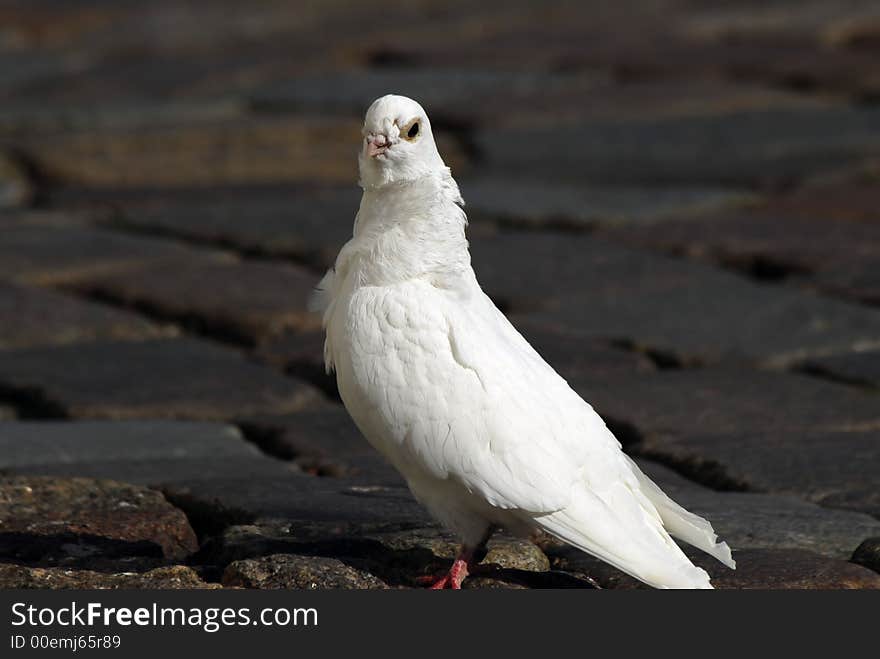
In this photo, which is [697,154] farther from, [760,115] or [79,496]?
[79,496]

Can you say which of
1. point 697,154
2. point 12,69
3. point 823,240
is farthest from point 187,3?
point 823,240

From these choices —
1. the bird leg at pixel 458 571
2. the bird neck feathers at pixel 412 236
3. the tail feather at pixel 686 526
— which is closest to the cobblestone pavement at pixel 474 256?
the bird leg at pixel 458 571

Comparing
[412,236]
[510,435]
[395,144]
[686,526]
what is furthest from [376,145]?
[686,526]

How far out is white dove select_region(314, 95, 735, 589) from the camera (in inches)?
134

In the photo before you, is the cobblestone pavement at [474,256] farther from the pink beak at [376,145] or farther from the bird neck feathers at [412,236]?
the pink beak at [376,145]

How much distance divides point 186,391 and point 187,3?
31.1 feet

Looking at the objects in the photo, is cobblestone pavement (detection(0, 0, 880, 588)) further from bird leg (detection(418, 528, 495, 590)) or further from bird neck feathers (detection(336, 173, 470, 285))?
bird neck feathers (detection(336, 173, 470, 285))

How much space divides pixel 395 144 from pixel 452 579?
957mm

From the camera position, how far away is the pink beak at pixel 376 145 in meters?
3.60

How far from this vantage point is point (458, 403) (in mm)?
A: 3457

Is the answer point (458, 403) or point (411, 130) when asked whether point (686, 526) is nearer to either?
point (458, 403)

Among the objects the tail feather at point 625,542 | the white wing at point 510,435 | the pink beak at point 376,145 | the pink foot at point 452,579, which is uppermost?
the pink beak at point 376,145

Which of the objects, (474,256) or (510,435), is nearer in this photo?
(510,435)

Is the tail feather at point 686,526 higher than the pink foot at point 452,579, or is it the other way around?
the tail feather at point 686,526
